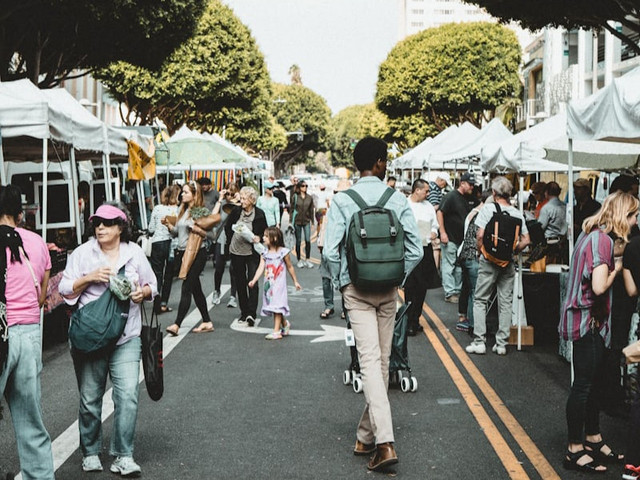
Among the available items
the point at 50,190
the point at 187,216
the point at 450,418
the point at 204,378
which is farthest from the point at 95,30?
the point at 450,418

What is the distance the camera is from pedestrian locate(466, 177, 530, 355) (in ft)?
29.8

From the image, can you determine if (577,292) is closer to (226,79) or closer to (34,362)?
Result: (34,362)

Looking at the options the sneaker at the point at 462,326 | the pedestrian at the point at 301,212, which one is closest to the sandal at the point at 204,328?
the sneaker at the point at 462,326

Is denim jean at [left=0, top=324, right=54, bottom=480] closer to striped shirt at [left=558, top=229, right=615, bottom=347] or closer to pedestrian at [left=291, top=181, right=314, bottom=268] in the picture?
striped shirt at [left=558, top=229, right=615, bottom=347]

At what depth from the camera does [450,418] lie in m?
6.67

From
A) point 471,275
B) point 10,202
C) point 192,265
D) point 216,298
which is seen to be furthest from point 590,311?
point 216,298

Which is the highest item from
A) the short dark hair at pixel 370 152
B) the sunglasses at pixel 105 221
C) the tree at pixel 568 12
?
the tree at pixel 568 12

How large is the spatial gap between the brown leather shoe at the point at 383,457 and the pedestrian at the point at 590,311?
3.65 feet

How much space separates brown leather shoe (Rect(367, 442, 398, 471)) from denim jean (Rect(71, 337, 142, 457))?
1463 mm

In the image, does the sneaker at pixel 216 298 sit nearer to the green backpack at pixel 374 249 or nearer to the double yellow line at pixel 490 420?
the double yellow line at pixel 490 420

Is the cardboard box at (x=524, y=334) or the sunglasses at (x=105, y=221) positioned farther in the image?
the cardboard box at (x=524, y=334)

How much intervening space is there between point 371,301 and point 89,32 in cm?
1563

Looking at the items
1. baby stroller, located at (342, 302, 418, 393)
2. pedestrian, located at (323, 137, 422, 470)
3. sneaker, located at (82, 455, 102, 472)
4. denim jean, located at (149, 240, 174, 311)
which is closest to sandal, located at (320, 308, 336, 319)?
denim jean, located at (149, 240, 174, 311)

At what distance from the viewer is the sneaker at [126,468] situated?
524 cm
